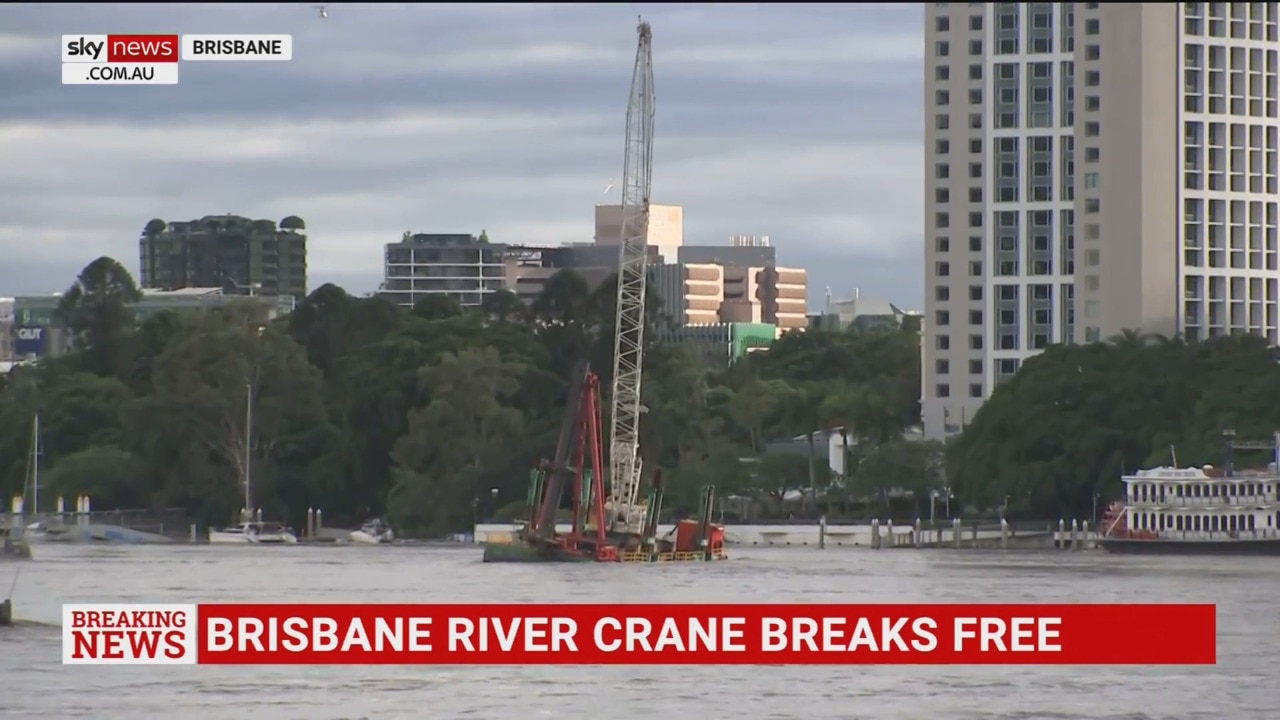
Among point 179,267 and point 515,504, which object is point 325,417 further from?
point 179,267

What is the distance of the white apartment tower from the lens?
129 m

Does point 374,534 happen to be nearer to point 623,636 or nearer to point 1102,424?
point 1102,424

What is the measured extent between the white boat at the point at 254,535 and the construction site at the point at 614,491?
39.5 ft

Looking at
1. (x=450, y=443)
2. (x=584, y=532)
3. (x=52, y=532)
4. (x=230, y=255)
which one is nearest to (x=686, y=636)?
(x=584, y=532)

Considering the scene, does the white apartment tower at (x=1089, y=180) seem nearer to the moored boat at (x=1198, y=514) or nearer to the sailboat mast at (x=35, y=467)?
the moored boat at (x=1198, y=514)

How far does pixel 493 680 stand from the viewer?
42.6 metres

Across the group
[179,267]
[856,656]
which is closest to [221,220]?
[179,267]

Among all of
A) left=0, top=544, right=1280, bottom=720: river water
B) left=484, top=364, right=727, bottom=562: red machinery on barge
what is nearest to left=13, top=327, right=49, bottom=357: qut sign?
left=484, top=364, right=727, bottom=562: red machinery on barge

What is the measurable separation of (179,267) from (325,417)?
49.6 meters

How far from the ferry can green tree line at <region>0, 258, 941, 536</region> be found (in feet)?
66.4

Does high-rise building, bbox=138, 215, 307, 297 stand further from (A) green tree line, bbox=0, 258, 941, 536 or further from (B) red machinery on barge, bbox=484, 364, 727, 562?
(B) red machinery on barge, bbox=484, 364, 727, 562

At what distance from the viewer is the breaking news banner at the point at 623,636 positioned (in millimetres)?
43812

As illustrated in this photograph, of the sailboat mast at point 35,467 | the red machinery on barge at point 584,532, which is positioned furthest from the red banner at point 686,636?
the sailboat mast at point 35,467

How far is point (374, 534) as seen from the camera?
120562 millimetres
